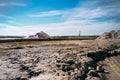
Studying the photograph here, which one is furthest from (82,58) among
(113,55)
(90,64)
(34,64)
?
(113,55)

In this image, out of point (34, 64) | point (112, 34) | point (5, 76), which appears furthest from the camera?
point (112, 34)

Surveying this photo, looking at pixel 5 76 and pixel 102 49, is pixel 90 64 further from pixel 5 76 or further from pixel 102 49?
pixel 5 76

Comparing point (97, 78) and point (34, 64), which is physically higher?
point (34, 64)

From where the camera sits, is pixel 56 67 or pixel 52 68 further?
pixel 56 67

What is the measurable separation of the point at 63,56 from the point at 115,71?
3.79m

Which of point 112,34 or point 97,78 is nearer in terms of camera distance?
point 97,78

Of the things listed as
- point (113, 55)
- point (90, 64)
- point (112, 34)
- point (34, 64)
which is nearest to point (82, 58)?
point (90, 64)

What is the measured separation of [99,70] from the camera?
1338 cm

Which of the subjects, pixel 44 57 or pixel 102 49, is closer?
pixel 44 57

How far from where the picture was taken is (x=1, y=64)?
38.2ft

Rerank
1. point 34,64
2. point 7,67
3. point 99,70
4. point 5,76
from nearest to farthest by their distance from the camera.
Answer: point 5,76
point 7,67
point 34,64
point 99,70

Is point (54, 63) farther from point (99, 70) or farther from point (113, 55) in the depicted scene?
point (113, 55)

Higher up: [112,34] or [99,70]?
[112,34]

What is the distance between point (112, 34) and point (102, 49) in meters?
11.2
